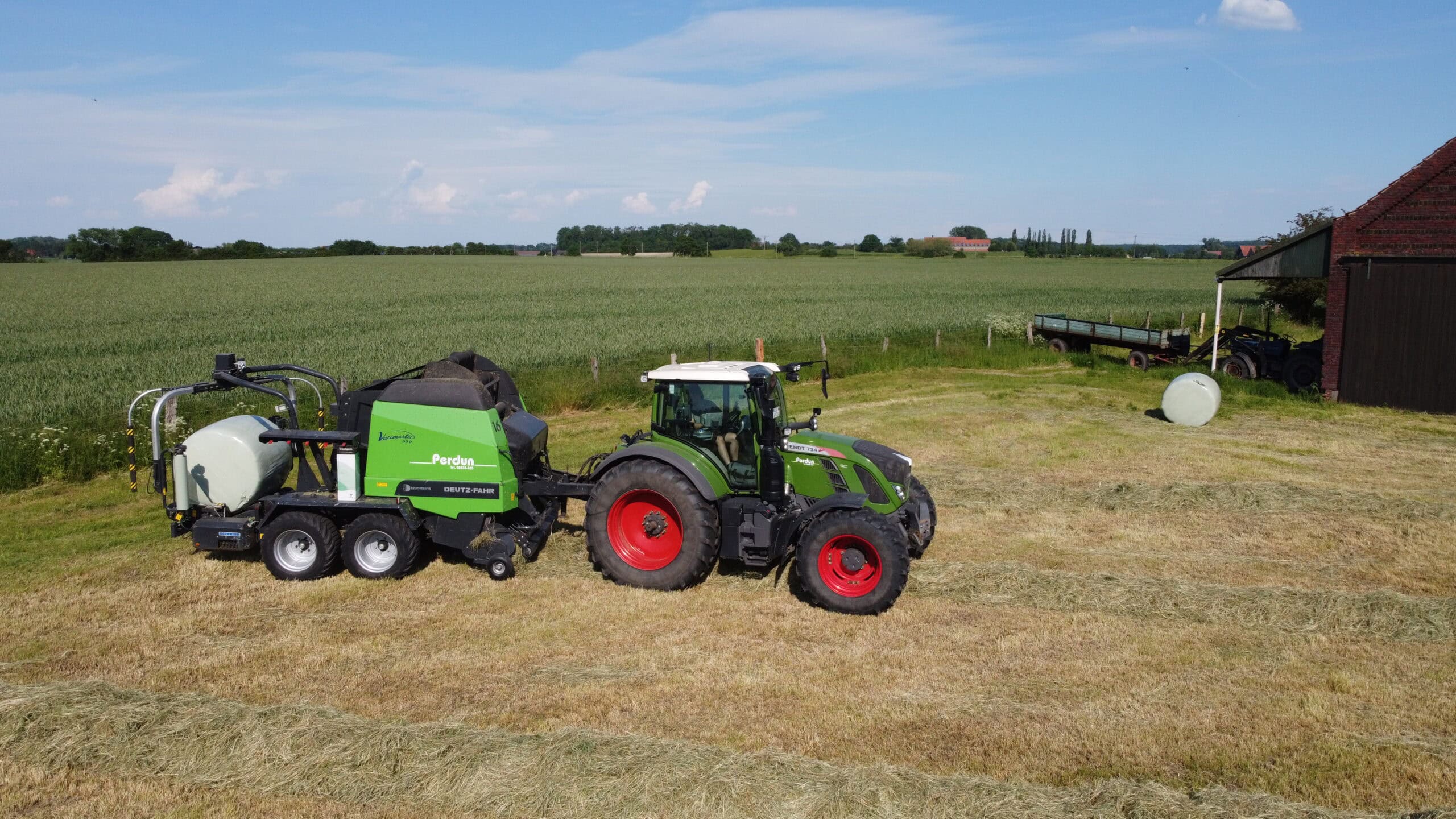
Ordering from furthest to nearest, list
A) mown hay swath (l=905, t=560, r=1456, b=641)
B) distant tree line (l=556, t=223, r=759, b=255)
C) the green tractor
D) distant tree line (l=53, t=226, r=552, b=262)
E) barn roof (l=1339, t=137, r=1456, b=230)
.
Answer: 1. distant tree line (l=556, t=223, r=759, b=255)
2. distant tree line (l=53, t=226, r=552, b=262)
3. barn roof (l=1339, t=137, r=1456, b=230)
4. the green tractor
5. mown hay swath (l=905, t=560, r=1456, b=641)

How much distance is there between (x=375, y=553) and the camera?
31.2 ft

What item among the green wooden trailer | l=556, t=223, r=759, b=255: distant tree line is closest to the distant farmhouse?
l=556, t=223, r=759, b=255: distant tree line

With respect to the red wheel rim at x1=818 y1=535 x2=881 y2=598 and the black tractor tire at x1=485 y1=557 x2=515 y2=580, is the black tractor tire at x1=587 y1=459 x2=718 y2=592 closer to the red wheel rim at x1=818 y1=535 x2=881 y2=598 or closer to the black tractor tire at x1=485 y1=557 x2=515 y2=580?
the black tractor tire at x1=485 y1=557 x2=515 y2=580

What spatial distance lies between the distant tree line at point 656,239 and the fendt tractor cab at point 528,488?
102740 mm

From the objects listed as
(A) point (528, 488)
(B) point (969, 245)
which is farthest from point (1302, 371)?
(B) point (969, 245)

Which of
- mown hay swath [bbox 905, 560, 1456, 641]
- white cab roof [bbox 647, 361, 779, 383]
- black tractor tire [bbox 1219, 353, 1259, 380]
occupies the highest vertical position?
white cab roof [bbox 647, 361, 779, 383]

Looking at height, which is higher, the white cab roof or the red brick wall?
the red brick wall

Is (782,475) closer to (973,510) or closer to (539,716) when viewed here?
(539,716)

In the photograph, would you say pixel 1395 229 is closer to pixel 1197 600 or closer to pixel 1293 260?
pixel 1293 260

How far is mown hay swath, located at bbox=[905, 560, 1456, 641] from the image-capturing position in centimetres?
804

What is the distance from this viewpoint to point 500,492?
9.20 metres

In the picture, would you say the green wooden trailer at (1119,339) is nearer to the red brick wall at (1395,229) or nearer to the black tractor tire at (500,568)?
the red brick wall at (1395,229)

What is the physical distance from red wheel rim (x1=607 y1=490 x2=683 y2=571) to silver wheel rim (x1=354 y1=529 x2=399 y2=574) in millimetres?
2150

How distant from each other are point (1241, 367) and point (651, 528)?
681 inches
